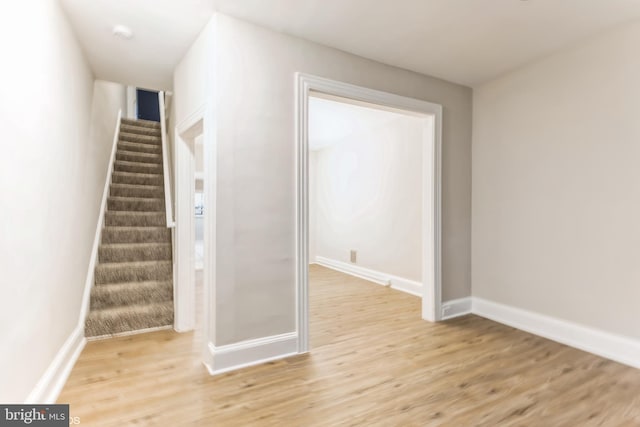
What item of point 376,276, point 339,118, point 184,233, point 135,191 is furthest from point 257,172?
point 376,276

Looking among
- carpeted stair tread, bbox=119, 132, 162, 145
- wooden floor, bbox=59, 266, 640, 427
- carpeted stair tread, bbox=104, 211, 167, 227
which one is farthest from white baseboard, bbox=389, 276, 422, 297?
carpeted stair tread, bbox=119, 132, 162, 145

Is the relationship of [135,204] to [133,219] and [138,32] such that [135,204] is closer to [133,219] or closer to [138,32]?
[133,219]

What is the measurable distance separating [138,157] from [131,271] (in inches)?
84.2

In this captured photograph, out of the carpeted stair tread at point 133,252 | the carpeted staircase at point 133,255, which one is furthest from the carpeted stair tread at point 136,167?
the carpeted stair tread at point 133,252

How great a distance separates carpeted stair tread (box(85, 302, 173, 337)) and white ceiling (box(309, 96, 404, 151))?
260cm

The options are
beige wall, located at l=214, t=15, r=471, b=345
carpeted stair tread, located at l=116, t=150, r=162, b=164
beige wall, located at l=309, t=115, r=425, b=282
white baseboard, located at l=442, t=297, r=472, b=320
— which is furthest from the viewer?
carpeted stair tread, located at l=116, t=150, r=162, b=164

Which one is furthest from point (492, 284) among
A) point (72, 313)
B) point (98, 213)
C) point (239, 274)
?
point (98, 213)

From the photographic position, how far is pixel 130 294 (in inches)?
123

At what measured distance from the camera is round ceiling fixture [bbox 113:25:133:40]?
2330 millimetres

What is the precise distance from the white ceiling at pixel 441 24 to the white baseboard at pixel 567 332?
2199mm

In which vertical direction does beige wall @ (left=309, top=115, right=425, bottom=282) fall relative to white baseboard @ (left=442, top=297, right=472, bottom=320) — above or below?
above

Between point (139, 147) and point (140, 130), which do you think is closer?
point (139, 147)

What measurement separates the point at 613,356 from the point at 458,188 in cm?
174

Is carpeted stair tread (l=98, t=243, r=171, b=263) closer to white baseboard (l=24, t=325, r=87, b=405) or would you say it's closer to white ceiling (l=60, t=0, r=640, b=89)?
white baseboard (l=24, t=325, r=87, b=405)
